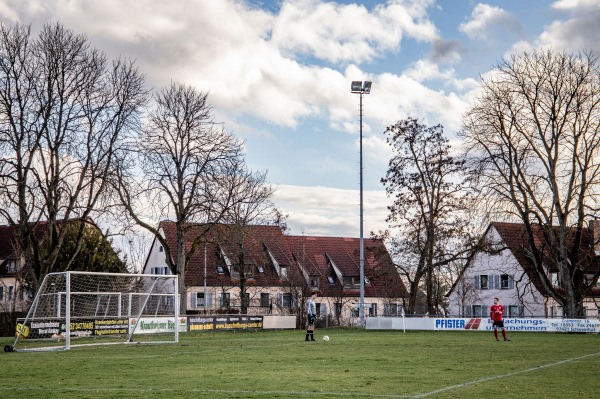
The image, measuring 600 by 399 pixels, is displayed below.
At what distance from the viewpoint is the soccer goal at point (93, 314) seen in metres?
31.2

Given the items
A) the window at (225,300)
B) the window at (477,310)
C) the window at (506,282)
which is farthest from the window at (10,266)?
the window at (506,282)

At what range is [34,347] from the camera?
30.6 m

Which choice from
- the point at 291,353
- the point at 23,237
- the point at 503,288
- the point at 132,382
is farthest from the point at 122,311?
the point at 503,288

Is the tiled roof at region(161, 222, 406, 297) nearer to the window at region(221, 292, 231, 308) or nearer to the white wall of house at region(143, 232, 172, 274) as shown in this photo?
the window at region(221, 292, 231, 308)

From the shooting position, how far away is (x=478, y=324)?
5053cm

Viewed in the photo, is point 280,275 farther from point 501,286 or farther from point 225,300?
point 501,286

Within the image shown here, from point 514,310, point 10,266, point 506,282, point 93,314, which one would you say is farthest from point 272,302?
point 93,314

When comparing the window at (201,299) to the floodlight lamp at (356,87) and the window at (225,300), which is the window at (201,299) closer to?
the window at (225,300)

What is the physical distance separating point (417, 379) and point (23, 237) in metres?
30.6

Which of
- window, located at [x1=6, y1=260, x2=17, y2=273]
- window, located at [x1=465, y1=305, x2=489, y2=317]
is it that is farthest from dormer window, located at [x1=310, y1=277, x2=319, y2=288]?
window, located at [x1=6, y1=260, x2=17, y2=273]

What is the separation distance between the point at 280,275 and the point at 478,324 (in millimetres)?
38142

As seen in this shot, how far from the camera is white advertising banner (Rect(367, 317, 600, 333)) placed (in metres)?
48.2

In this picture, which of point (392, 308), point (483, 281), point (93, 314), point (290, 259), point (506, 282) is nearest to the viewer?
point (93, 314)

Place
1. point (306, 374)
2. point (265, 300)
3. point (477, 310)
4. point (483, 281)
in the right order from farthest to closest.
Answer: point (265, 300) → point (477, 310) → point (483, 281) → point (306, 374)
